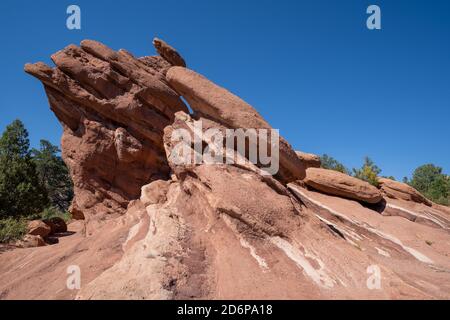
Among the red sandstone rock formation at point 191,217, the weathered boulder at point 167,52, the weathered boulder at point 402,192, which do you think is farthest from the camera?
the weathered boulder at point 402,192

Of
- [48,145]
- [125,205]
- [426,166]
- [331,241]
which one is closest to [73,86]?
[125,205]

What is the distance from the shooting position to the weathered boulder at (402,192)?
59.8ft

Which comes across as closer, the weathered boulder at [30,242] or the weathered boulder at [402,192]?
the weathered boulder at [30,242]

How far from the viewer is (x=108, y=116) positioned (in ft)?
46.2

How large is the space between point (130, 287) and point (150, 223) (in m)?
2.97

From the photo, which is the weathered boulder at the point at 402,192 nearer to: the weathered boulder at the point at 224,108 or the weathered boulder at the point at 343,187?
the weathered boulder at the point at 343,187

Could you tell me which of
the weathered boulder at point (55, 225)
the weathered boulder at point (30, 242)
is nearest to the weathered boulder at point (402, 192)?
the weathered boulder at point (30, 242)

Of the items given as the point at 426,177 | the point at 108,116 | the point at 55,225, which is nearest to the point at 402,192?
the point at 108,116

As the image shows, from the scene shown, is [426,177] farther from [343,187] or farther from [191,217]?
[191,217]

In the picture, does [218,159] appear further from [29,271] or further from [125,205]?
[125,205]

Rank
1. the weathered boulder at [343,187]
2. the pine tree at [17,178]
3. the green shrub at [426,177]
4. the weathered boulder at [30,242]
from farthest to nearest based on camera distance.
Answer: the green shrub at [426,177]
the pine tree at [17,178]
the weathered boulder at [343,187]
the weathered boulder at [30,242]

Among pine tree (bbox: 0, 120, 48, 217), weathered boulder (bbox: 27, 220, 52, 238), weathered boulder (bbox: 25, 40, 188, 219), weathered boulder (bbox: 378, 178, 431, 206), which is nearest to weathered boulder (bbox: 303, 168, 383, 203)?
weathered boulder (bbox: 378, 178, 431, 206)

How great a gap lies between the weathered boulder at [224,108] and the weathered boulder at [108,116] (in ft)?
10.6

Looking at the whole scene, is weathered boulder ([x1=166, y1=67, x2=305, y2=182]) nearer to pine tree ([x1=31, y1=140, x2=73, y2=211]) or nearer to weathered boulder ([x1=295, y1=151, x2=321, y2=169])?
weathered boulder ([x1=295, y1=151, x2=321, y2=169])
